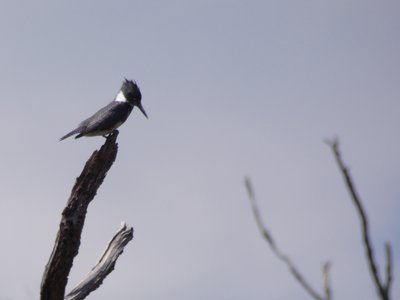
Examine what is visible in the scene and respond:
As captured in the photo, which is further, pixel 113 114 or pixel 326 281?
pixel 113 114

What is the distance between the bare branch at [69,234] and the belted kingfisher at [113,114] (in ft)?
10.7

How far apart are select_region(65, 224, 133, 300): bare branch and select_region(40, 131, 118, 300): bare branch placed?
1.77 feet

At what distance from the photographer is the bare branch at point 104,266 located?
621 centimetres

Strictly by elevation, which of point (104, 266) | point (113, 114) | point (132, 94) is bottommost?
point (104, 266)

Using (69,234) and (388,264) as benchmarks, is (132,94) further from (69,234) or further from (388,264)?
(388,264)

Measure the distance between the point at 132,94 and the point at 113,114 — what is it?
1.39 meters

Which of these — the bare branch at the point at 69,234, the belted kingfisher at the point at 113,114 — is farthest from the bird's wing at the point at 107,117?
the bare branch at the point at 69,234

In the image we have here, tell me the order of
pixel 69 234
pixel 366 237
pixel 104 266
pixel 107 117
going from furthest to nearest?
pixel 107 117, pixel 104 266, pixel 69 234, pixel 366 237

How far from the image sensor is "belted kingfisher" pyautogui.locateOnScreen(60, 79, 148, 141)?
954cm

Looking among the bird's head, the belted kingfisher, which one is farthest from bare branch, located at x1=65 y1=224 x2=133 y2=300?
the bird's head

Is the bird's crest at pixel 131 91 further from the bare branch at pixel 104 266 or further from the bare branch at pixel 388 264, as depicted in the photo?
the bare branch at pixel 388 264

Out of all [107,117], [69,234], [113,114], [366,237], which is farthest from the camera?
[113,114]

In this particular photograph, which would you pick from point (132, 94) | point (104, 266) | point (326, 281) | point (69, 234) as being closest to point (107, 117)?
point (132, 94)

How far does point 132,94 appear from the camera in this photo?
11.3 m
